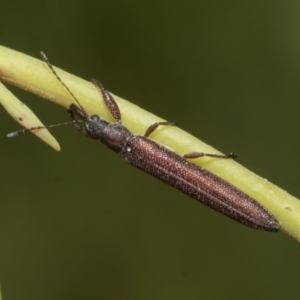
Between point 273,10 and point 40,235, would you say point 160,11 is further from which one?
point 40,235

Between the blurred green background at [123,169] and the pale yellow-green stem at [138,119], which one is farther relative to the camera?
the blurred green background at [123,169]

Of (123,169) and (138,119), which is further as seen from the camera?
(123,169)

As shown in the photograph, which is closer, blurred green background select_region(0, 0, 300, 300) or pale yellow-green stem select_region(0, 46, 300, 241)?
pale yellow-green stem select_region(0, 46, 300, 241)

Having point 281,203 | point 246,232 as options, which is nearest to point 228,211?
Answer: point 281,203

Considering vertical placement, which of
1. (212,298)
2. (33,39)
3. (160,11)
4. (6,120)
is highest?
(160,11)
